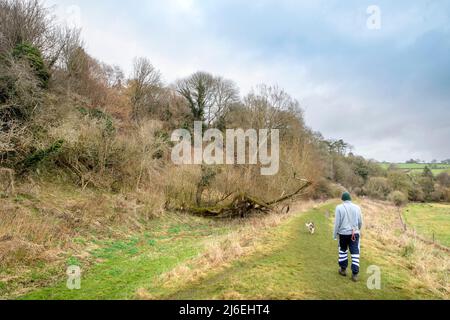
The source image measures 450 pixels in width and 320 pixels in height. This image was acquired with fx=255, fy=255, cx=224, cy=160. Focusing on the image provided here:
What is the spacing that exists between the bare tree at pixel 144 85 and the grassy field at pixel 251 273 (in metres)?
28.5

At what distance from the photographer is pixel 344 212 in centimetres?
609

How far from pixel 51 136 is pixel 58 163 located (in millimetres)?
3015

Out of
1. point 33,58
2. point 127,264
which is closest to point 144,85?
point 33,58

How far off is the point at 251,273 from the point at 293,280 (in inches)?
40.3

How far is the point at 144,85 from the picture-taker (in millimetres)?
37188

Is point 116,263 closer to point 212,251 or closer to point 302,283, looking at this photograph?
point 212,251

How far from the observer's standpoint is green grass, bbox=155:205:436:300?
5.28 meters

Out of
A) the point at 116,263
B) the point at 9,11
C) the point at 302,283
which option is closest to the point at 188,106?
the point at 9,11

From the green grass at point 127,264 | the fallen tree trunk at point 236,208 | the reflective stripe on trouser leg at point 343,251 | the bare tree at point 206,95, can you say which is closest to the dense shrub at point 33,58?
the green grass at point 127,264

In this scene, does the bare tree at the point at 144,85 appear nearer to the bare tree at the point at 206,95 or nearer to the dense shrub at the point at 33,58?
the bare tree at the point at 206,95

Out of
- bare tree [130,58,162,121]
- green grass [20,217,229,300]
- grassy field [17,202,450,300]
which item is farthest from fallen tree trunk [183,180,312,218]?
bare tree [130,58,162,121]

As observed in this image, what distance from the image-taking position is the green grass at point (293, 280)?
17.3ft

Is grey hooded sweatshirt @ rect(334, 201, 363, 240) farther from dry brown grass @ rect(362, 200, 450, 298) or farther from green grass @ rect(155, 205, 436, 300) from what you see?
dry brown grass @ rect(362, 200, 450, 298)

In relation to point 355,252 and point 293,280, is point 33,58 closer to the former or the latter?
point 293,280
